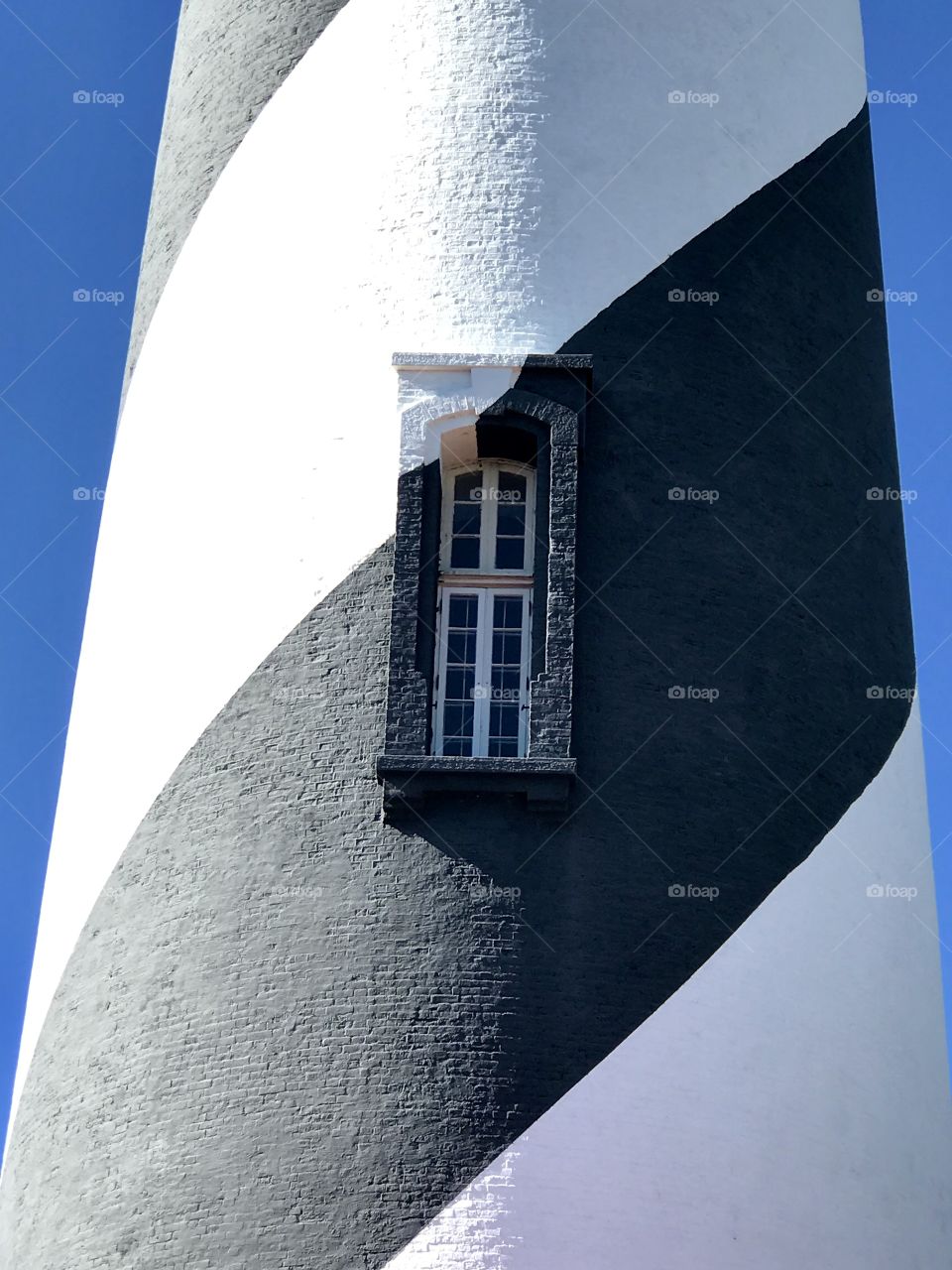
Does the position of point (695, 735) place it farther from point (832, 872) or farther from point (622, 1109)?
point (622, 1109)

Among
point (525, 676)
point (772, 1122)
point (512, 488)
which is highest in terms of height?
point (512, 488)

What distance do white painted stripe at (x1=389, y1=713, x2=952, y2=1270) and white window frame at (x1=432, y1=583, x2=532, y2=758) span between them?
1879mm

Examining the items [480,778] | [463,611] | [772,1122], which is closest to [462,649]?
[463,611]

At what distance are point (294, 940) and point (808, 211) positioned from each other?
21.2 feet

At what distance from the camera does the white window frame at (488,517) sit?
1642 cm

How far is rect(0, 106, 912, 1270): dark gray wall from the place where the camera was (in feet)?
48.6

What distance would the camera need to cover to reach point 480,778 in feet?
50.7

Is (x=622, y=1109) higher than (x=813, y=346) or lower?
lower

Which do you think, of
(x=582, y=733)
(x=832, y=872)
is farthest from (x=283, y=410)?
(x=832, y=872)

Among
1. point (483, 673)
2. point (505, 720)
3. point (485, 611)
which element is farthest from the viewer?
point (485, 611)

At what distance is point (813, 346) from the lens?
17.8 metres

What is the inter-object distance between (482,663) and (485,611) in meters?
0.34

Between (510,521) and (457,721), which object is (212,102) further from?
(457,721)

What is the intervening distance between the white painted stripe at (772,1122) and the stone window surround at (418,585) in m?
1.58
